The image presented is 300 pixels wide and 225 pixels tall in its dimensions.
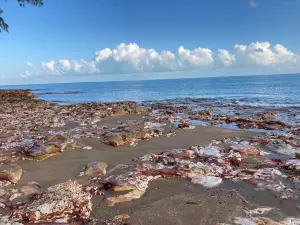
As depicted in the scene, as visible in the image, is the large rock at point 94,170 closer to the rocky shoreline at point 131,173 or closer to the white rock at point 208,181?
the rocky shoreline at point 131,173

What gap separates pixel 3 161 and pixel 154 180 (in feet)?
15.8

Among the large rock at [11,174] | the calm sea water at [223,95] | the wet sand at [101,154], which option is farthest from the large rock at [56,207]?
the calm sea water at [223,95]

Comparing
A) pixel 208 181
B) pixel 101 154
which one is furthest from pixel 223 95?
pixel 208 181

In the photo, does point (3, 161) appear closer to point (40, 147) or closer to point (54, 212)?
point (40, 147)

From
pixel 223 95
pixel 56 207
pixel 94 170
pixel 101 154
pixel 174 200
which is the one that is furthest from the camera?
pixel 223 95

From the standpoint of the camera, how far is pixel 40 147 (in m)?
8.38

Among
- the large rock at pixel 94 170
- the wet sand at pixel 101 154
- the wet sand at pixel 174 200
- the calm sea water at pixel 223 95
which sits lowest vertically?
the calm sea water at pixel 223 95

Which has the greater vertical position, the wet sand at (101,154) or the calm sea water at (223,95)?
the wet sand at (101,154)

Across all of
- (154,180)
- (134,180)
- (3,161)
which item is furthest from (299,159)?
(3,161)

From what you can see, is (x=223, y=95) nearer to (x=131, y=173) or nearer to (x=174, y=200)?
(x=131, y=173)

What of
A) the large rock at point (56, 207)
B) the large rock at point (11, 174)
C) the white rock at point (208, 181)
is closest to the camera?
the large rock at point (56, 207)

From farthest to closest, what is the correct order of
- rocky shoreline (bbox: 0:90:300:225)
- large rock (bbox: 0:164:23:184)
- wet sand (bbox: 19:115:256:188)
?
wet sand (bbox: 19:115:256:188), large rock (bbox: 0:164:23:184), rocky shoreline (bbox: 0:90:300:225)

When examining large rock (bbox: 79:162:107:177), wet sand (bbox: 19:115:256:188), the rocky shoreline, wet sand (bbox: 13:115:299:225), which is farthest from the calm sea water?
large rock (bbox: 79:162:107:177)

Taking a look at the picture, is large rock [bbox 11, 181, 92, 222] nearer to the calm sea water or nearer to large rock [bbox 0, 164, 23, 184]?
large rock [bbox 0, 164, 23, 184]
